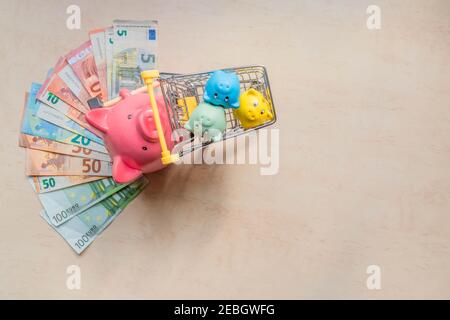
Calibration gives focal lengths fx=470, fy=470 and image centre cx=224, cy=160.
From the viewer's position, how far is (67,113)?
1.22m

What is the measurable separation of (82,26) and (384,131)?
861 millimetres

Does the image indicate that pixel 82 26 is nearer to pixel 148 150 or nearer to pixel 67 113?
pixel 67 113

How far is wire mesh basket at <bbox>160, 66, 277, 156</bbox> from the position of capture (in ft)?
3.59

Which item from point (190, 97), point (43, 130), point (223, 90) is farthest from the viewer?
point (43, 130)

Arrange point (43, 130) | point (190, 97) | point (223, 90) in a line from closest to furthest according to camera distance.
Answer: point (223, 90)
point (190, 97)
point (43, 130)

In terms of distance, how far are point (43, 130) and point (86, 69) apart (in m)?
0.19

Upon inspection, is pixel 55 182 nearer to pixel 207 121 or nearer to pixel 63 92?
pixel 63 92

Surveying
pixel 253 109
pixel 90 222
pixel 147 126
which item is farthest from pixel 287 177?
pixel 90 222

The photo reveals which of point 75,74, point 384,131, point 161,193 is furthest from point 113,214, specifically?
point 384,131

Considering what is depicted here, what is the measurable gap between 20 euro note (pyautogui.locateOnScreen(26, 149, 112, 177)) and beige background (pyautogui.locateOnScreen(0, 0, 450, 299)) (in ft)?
0.15

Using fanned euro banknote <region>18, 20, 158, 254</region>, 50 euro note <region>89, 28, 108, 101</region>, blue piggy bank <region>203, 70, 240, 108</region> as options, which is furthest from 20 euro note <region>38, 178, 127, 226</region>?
blue piggy bank <region>203, 70, 240, 108</region>

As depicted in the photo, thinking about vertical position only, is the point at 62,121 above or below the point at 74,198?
above

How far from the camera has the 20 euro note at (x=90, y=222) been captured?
4.01ft

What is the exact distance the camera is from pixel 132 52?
1.23m
